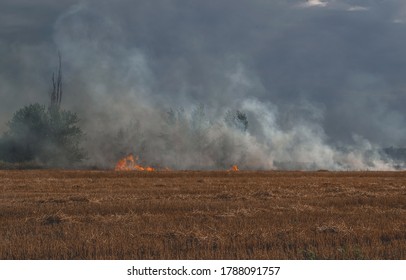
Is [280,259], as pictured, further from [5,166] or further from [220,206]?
[5,166]

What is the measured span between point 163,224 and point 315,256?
5634mm

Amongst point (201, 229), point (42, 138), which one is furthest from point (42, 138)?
point (201, 229)

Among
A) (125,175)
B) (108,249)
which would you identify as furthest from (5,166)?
(108,249)

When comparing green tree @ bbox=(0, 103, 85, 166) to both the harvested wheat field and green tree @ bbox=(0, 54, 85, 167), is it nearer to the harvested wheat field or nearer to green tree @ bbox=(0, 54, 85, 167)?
green tree @ bbox=(0, 54, 85, 167)

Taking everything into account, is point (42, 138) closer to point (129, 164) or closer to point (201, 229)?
point (129, 164)

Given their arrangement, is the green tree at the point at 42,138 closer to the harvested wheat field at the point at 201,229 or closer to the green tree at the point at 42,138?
the green tree at the point at 42,138

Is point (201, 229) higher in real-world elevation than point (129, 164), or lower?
lower

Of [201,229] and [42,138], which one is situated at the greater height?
[42,138]

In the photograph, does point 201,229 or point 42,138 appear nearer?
point 201,229

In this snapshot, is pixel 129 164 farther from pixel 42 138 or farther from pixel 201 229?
pixel 201 229

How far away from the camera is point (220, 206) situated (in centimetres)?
1975

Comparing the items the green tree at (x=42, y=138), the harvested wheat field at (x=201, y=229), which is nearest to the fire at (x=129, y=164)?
the green tree at (x=42, y=138)

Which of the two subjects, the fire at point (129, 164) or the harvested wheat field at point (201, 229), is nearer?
the harvested wheat field at point (201, 229)

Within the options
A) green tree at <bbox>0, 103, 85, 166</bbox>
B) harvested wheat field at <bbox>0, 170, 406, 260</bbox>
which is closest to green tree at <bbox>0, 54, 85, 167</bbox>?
green tree at <bbox>0, 103, 85, 166</bbox>
